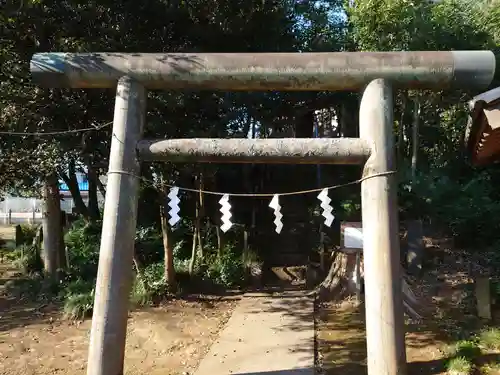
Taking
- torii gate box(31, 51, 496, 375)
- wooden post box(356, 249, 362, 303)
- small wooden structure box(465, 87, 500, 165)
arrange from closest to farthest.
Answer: small wooden structure box(465, 87, 500, 165) → torii gate box(31, 51, 496, 375) → wooden post box(356, 249, 362, 303)

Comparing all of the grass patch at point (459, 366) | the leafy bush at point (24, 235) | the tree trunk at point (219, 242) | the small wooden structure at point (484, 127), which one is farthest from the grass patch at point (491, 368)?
the leafy bush at point (24, 235)

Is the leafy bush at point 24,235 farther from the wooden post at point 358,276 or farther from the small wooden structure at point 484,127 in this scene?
the small wooden structure at point 484,127

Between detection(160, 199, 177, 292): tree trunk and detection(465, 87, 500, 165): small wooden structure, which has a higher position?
detection(465, 87, 500, 165): small wooden structure

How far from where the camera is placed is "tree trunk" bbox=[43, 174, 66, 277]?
1018 centimetres

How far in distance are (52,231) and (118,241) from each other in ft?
20.5

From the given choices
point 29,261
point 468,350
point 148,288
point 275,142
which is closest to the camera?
point 275,142

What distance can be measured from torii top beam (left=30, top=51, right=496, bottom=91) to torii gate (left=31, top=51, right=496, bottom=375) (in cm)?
1

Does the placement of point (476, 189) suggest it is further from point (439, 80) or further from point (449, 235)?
point (439, 80)

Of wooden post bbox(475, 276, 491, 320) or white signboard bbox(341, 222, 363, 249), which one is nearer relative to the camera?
wooden post bbox(475, 276, 491, 320)

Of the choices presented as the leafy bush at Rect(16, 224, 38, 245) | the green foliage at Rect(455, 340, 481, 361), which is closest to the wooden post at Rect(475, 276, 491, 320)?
the green foliage at Rect(455, 340, 481, 361)

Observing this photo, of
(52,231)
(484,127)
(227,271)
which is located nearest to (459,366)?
(484,127)

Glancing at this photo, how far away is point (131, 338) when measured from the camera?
749 cm

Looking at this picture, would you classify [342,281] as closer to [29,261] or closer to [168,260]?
[168,260]

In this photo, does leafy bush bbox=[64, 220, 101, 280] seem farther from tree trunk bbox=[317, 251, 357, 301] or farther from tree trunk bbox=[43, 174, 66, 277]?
tree trunk bbox=[317, 251, 357, 301]
